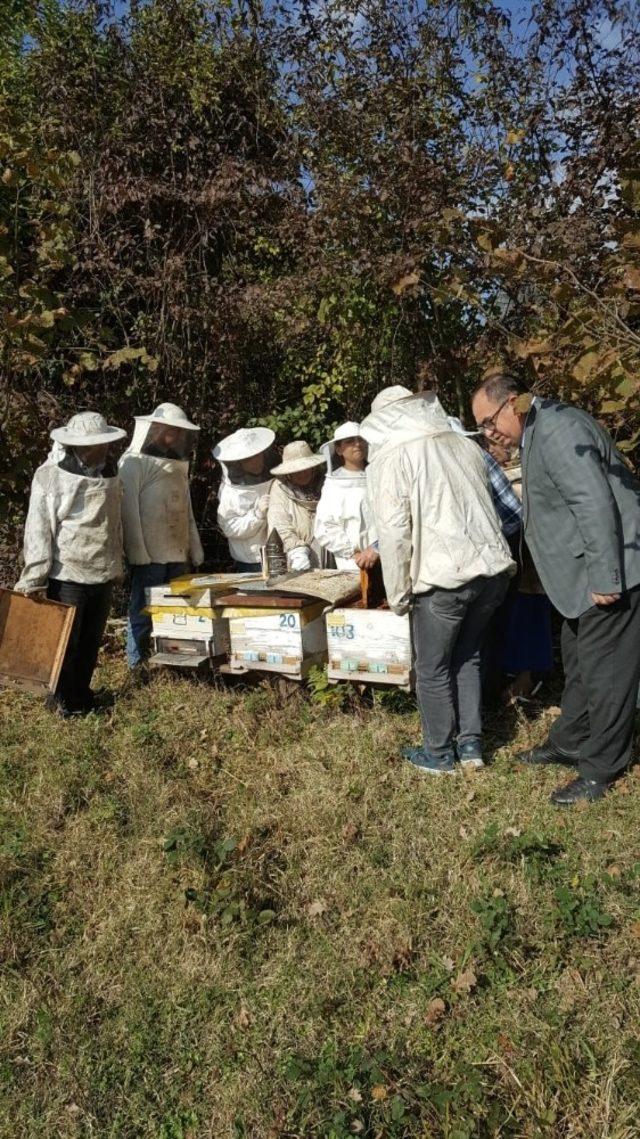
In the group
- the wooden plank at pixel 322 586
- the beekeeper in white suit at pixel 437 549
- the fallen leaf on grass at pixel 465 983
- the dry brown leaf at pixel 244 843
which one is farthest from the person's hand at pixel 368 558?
the fallen leaf on grass at pixel 465 983

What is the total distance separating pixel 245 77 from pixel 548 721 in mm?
6218

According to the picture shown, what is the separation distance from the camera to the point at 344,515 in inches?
217

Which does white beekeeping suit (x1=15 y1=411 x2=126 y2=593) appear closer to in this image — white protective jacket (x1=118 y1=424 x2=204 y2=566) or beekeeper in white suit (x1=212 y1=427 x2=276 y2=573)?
white protective jacket (x1=118 y1=424 x2=204 y2=566)

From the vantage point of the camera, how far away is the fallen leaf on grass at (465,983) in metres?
3.01

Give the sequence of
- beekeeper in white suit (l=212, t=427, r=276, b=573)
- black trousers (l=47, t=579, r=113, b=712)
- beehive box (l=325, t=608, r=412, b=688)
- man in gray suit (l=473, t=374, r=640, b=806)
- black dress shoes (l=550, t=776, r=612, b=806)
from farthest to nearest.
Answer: beekeeper in white suit (l=212, t=427, r=276, b=573)
black trousers (l=47, t=579, r=113, b=712)
beehive box (l=325, t=608, r=412, b=688)
black dress shoes (l=550, t=776, r=612, b=806)
man in gray suit (l=473, t=374, r=640, b=806)

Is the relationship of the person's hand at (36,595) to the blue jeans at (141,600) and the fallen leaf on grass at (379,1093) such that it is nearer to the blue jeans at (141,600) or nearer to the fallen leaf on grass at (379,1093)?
the blue jeans at (141,600)

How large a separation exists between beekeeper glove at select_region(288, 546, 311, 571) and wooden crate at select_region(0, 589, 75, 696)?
1.42m

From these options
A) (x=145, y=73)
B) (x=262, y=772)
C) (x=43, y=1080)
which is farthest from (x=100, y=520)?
(x=145, y=73)

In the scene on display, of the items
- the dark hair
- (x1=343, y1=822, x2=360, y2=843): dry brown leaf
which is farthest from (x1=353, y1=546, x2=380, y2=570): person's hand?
(x1=343, y1=822, x2=360, y2=843): dry brown leaf

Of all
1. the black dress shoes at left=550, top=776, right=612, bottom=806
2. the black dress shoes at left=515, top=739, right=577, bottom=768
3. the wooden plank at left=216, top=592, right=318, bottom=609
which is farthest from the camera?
the wooden plank at left=216, top=592, right=318, bottom=609

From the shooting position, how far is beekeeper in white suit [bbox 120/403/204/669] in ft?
19.7

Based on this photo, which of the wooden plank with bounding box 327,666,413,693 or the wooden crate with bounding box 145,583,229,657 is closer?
the wooden plank with bounding box 327,666,413,693

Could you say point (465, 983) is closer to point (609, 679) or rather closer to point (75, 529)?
point (609, 679)

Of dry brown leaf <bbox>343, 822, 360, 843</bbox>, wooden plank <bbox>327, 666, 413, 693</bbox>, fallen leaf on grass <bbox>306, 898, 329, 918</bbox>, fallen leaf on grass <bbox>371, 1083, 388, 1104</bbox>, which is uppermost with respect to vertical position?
wooden plank <bbox>327, 666, 413, 693</bbox>
